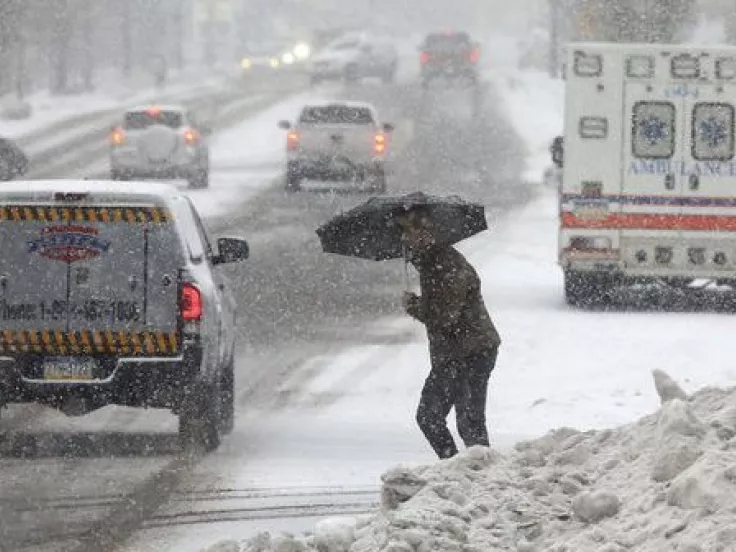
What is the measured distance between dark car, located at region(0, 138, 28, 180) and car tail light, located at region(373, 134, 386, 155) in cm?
740

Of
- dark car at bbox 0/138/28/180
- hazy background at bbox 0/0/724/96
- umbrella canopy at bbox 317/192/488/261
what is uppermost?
umbrella canopy at bbox 317/192/488/261

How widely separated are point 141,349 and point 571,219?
440 inches

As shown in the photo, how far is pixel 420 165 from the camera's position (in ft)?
175

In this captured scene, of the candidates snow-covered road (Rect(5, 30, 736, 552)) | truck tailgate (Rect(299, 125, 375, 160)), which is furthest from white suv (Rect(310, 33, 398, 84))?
snow-covered road (Rect(5, 30, 736, 552))

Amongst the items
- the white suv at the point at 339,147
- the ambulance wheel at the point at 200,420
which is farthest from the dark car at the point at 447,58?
the ambulance wheel at the point at 200,420

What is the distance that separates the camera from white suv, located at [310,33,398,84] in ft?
255

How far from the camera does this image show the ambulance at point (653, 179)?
24906 mm

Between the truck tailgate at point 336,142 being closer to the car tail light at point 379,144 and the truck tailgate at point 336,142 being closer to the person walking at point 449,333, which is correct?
the car tail light at point 379,144

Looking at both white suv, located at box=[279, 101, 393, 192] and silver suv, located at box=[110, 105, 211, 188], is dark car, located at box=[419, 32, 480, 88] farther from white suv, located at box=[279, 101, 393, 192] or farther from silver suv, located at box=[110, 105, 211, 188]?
white suv, located at box=[279, 101, 393, 192]

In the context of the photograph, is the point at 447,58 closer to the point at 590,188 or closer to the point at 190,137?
the point at 190,137

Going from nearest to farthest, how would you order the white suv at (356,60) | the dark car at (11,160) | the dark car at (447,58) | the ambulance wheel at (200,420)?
1. the ambulance wheel at (200,420)
2. the dark car at (11,160)
3. the white suv at (356,60)
4. the dark car at (447,58)

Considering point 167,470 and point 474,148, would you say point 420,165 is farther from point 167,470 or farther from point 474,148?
point 167,470

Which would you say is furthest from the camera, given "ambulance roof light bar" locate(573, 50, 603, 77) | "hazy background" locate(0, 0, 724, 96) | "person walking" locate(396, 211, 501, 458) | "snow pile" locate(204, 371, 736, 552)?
"hazy background" locate(0, 0, 724, 96)

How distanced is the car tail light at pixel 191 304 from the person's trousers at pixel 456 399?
2.29 meters
